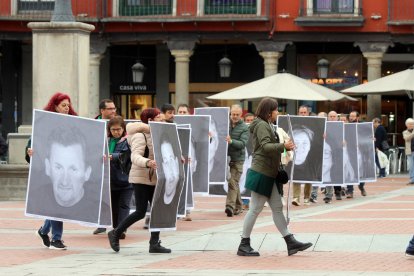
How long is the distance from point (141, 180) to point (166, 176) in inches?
11.9

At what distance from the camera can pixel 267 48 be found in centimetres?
3994

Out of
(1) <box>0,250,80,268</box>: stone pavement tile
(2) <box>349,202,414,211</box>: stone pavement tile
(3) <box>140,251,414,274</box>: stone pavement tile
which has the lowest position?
(2) <box>349,202,414,211</box>: stone pavement tile

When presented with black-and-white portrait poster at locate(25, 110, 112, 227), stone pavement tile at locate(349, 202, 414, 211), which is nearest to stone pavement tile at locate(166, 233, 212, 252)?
black-and-white portrait poster at locate(25, 110, 112, 227)

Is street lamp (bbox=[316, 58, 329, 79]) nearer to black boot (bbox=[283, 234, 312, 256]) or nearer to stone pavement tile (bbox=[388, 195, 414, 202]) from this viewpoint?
stone pavement tile (bbox=[388, 195, 414, 202])

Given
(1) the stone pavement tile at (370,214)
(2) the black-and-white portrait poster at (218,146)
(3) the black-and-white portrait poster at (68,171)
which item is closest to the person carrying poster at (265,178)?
(3) the black-and-white portrait poster at (68,171)

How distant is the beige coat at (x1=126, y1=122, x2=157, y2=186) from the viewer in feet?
47.0

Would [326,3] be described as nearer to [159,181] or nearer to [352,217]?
[352,217]

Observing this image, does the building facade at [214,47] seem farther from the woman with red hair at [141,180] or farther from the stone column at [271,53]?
the woman with red hair at [141,180]

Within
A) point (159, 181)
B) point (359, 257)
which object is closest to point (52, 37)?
point (159, 181)

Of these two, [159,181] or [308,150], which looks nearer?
[159,181]

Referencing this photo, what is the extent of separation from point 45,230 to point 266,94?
16.7 metres

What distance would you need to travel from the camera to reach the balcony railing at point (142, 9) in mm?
40000

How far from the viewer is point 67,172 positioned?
14.8 meters

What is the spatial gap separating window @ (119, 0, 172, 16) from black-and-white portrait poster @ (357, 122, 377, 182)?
1670 cm
